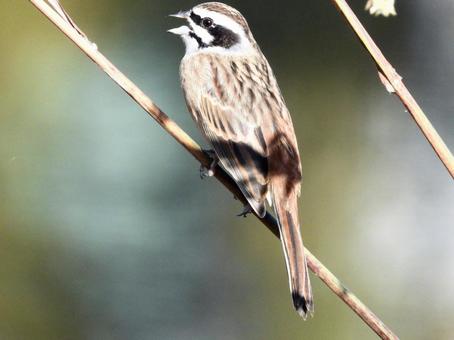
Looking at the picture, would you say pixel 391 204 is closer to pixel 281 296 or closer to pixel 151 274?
pixel 281 296

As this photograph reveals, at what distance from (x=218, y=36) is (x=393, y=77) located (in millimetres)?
1596

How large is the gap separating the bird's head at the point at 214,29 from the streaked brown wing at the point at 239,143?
229 mm

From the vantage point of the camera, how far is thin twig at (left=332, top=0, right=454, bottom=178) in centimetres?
184

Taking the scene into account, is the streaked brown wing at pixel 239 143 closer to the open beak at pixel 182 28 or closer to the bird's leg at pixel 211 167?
the bird's leg at pixel 211 167

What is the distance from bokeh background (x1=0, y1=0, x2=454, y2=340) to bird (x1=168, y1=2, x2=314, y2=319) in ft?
6.76

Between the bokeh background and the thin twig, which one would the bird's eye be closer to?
the thin twig

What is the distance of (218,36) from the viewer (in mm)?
3432

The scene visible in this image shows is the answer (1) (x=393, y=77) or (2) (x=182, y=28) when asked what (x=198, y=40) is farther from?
(1) (x=393, y=77)

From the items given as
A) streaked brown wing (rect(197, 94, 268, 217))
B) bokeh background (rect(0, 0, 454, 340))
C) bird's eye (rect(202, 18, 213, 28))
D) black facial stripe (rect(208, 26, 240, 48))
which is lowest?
bokeh background (rect(0, 0, 454, 340))

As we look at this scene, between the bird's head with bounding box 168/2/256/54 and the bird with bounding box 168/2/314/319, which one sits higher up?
the bird's head with bounding box 168/2/256/54

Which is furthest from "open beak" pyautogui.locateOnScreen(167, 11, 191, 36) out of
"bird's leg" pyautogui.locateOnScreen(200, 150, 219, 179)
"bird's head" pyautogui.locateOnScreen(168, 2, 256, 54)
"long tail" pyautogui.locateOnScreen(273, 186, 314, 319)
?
"long tail" pyautogui.locateOnScreen(273, 186, 314, 319)

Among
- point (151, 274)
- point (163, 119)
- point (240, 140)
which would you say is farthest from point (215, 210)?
point (163, 119)

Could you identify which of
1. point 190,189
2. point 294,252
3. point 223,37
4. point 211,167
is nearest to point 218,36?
point 223,37

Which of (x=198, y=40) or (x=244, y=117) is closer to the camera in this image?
(x=244, y=117)
